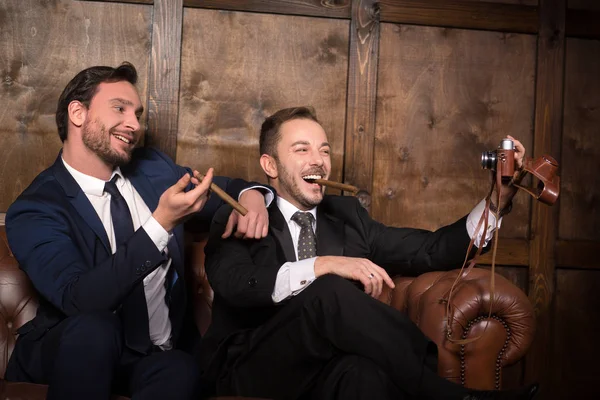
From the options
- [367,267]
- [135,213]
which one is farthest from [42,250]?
[367,267]

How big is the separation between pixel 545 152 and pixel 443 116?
1.88 feet

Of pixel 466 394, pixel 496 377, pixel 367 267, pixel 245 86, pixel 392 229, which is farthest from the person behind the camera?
pixel 245 86

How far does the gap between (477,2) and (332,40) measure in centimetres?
80

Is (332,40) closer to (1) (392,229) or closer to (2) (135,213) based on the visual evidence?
(1) (392,229)

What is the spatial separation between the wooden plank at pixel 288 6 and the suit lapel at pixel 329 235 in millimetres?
1226

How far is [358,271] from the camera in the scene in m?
2.26

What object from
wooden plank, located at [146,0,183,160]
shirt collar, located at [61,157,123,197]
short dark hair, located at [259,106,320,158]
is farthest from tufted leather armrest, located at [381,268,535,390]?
wooden plank, located at [146,0,183,160]

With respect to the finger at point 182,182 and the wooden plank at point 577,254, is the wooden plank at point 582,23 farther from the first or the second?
the finger at point 182,182

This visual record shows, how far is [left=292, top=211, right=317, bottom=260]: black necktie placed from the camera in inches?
108

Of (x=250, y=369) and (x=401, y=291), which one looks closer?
(x=250, y=369)

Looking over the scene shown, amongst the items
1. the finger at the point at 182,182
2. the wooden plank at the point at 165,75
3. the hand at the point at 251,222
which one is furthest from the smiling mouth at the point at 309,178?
the wooden plank at the point at 165,75

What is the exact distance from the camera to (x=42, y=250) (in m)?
2.31

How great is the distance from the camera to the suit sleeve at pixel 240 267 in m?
2.33

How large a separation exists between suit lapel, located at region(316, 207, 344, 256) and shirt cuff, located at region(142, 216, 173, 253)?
2.50ft
